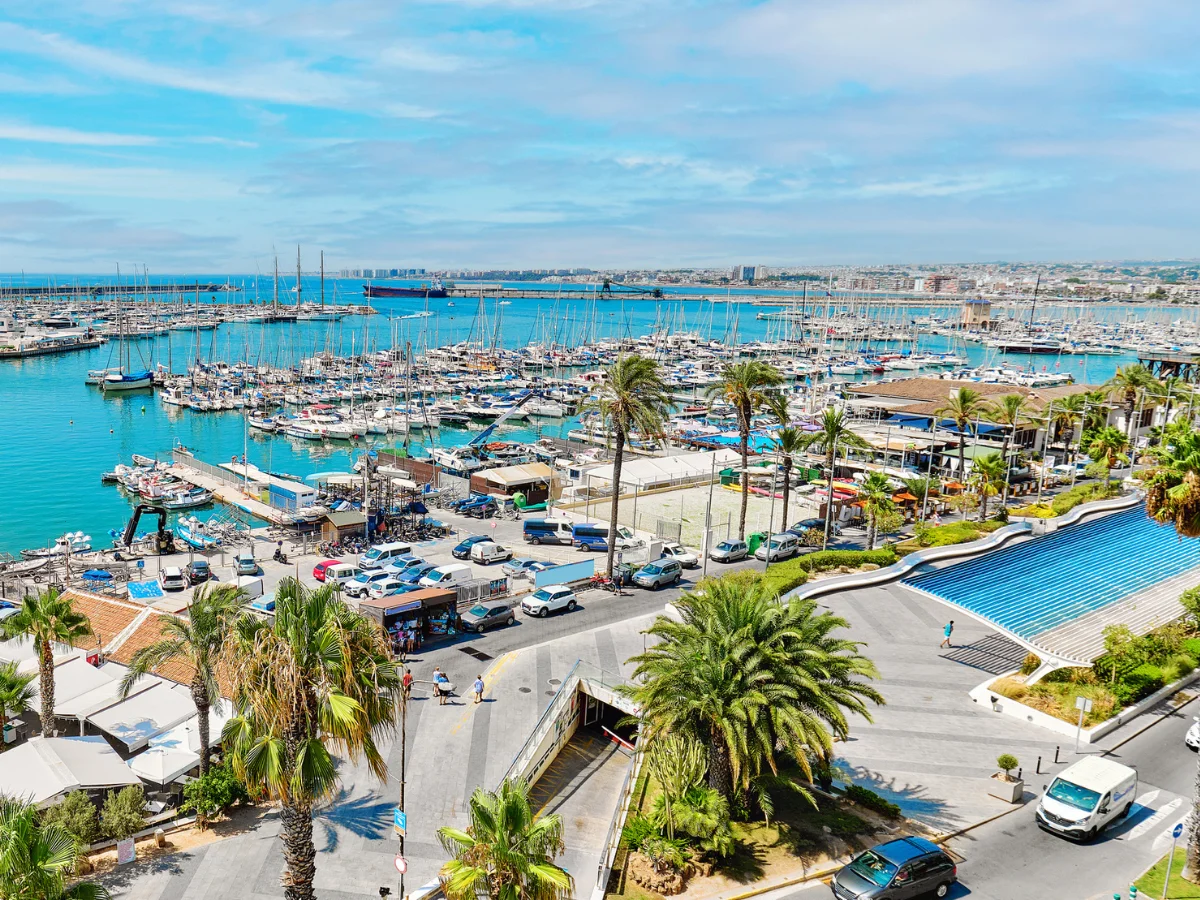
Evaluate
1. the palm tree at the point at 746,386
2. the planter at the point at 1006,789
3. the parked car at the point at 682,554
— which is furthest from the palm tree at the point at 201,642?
the palm tree at the point at 746,386

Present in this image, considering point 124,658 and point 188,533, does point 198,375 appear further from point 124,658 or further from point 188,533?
point 124,658

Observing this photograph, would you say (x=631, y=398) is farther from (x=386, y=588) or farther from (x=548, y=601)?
(x=386, y=588)

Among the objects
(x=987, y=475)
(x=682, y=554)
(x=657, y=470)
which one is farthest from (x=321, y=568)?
(x=987, y=475)

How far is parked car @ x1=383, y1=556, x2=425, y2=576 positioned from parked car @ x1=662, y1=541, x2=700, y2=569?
12283 millimetres

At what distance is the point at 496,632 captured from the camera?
31.9 meters

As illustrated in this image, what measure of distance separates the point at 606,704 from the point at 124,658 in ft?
53.5

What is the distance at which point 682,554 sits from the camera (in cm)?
4184

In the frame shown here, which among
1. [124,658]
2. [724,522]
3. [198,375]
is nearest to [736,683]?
[124,658]

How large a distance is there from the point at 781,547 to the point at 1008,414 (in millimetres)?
24956

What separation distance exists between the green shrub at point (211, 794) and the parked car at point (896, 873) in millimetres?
14324

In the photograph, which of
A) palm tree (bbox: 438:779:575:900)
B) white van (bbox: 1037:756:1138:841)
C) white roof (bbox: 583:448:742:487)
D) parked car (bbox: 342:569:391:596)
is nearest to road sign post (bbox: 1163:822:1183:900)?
white van (bbox: 1037:756:1138:841)

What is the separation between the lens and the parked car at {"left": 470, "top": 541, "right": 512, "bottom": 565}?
42.3m

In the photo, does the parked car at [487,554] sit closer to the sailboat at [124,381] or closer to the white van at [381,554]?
the white van at [381,554]

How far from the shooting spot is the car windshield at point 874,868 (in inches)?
624
